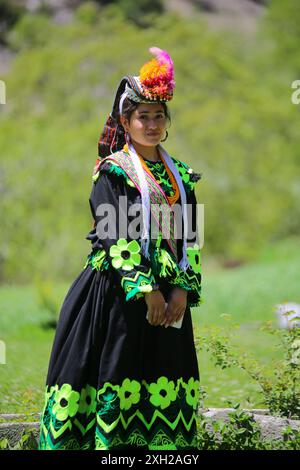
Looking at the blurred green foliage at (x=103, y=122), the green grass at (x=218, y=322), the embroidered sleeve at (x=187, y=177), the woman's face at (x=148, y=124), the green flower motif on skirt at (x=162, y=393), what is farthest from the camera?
the blurred green foliage at (x=103, y=122)

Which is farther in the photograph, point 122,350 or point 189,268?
point 189,268

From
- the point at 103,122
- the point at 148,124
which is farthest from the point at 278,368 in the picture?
the point at 103,122

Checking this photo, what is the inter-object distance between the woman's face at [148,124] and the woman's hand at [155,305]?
581mm

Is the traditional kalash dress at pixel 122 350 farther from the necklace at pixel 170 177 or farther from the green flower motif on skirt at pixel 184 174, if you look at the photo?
the green flower motif on skirt at pixel 184 174

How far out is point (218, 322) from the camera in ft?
23.2

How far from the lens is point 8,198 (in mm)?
10188

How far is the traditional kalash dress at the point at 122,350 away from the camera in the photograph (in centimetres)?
267

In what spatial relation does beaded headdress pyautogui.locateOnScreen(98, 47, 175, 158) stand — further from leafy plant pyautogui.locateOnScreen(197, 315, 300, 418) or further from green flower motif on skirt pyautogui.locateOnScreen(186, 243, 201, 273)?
leafy plant pyautogui.locateOnScreen(197, 315, 300, 418)

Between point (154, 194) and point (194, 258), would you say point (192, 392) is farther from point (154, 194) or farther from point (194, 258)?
point (154, 194)

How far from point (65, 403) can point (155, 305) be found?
47 cm

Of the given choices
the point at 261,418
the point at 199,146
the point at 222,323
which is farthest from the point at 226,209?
the point at 261,418

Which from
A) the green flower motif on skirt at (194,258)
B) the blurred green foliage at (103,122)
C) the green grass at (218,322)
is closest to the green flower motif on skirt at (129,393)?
the green flower motif on skirt at (194,258)

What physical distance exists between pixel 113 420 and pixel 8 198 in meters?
7.83

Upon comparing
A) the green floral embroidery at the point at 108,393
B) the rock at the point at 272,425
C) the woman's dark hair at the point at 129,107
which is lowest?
the rock at the point at 272,425
